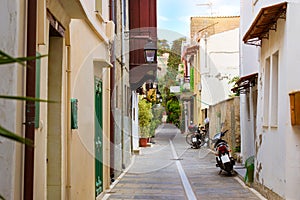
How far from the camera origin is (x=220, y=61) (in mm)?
30250

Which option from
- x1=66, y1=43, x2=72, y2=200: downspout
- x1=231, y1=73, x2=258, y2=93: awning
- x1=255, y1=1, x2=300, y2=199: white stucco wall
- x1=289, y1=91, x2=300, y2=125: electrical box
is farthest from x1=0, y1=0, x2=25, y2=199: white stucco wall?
x1=231, y1=73, x2=258, y2=93: awning

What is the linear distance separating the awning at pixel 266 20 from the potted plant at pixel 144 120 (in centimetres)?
1571

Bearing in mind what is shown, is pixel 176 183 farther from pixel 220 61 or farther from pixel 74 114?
pixel 220 61

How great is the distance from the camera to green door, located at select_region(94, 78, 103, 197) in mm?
10281

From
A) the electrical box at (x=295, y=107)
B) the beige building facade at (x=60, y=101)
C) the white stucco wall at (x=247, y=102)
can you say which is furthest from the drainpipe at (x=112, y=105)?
the electrical box at (x=295, y=107)

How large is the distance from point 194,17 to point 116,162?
2809 cm

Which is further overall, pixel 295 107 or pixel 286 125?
pixel 286 125

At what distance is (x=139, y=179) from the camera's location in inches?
547

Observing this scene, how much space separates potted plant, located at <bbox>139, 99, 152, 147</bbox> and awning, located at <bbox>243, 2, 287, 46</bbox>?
15.7 m

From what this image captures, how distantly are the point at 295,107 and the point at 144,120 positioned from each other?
19.0 m

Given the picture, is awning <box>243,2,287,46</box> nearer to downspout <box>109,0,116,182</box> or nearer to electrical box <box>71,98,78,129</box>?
electrical box <box>71,98,78,129</box>

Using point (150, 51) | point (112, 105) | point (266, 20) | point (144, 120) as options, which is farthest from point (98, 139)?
point (144, 120)

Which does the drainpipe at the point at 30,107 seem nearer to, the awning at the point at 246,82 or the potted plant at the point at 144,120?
the awning at the point at 246,82

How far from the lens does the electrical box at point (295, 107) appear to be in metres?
7.42
